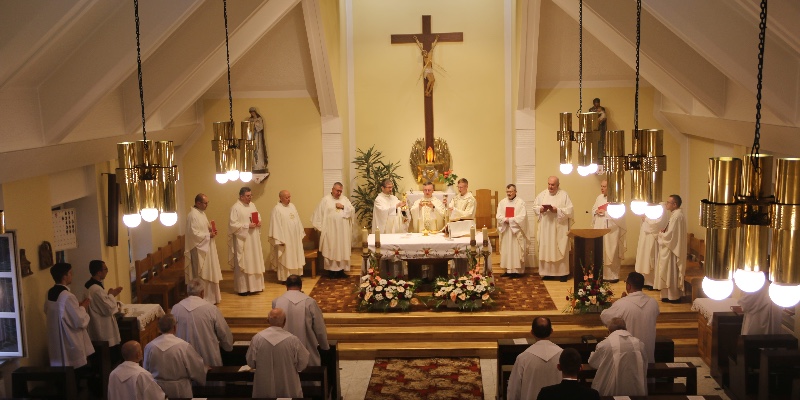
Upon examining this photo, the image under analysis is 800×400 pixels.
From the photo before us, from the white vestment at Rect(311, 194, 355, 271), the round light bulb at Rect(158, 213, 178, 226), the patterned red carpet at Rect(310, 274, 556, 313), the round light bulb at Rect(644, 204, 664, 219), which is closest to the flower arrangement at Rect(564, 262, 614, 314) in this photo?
the patterned red carpet at Rect(310, 274, 556, 313)

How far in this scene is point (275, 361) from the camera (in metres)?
7.71

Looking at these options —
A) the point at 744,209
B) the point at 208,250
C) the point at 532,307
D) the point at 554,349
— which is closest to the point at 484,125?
the point at 532,307

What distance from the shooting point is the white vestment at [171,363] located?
306 inches

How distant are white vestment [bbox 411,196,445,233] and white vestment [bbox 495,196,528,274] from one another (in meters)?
1.05

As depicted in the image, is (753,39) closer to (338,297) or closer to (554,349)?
(554,349)

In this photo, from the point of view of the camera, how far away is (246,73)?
14.5 m

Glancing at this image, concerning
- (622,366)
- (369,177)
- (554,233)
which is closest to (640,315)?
(622,366)

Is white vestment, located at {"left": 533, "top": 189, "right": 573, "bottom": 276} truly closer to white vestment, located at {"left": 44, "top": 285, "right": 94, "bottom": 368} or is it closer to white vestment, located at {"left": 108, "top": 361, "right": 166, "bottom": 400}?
white vestment, located at {"left": 44, "top": 285, "right": 94, "bottom": 368}

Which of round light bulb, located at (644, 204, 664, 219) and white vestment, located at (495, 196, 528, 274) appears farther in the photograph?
white vestment, located at (495, 196, 528, 274)

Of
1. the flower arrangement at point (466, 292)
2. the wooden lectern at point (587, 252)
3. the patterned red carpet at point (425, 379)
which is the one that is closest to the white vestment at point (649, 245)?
the wooden lectern at point (587, 252)

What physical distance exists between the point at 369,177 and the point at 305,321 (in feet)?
22.6

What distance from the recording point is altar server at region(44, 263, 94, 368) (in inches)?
347

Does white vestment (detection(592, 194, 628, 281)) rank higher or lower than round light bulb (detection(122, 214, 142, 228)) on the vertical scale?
lower

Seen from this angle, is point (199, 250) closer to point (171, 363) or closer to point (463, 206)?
point (463, 206)
